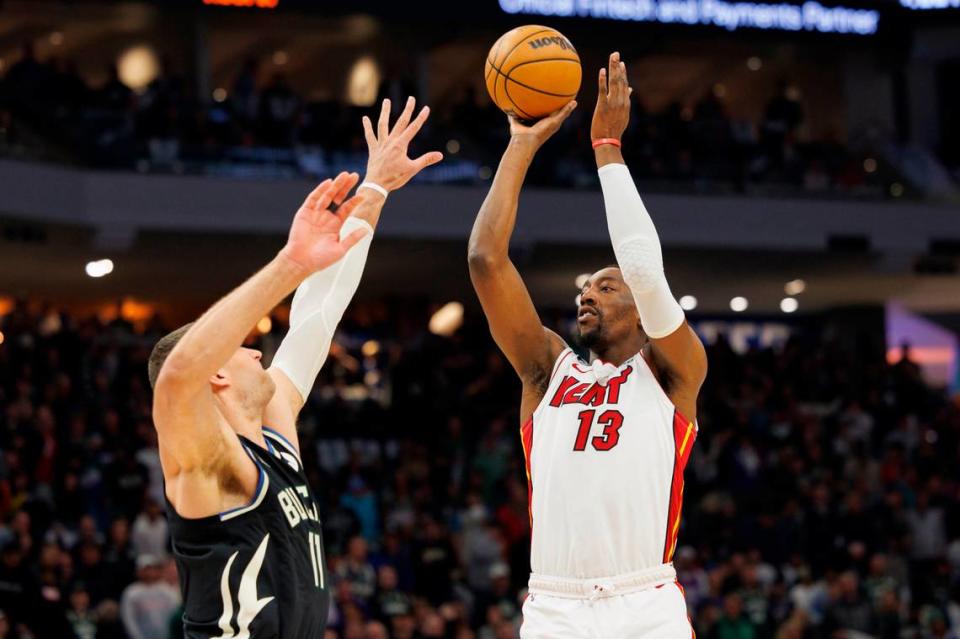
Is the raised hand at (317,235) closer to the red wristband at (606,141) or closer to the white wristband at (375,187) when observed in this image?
the white wristband at (375,187)

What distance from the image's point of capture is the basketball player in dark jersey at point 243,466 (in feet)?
13.5

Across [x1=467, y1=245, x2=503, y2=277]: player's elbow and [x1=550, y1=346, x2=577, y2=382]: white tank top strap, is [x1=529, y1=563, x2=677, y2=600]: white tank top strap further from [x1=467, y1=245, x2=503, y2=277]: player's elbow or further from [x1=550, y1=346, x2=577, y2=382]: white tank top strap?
[x1=467, y1=245, x2=503, y2=277]: player's elbow

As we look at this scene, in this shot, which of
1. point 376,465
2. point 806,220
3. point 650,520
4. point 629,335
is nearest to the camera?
point 650,520

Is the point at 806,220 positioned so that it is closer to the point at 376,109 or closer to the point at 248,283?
the point at 376,109

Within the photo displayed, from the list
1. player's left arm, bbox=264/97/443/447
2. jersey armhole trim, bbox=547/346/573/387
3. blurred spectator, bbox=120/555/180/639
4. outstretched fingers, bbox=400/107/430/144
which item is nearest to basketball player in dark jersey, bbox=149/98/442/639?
player's left arm, bbox=264/97/443/447

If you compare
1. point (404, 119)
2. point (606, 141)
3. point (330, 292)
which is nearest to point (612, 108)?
point (606, 141)

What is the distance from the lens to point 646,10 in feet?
80.3

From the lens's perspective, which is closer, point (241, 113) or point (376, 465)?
point (376, 465)

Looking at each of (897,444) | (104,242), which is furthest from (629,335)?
(897,444)

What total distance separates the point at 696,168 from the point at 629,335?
1745 centimetres

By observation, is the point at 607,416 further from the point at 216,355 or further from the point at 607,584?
the point at 216,355

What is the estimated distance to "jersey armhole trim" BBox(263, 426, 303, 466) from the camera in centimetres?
490

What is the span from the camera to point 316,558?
4.67 m

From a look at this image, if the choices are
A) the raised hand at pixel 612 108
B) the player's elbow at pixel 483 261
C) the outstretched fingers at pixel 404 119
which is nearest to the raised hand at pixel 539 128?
the raised hand at pixel 612 108
